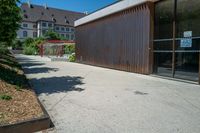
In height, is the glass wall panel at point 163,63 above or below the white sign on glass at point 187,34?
below

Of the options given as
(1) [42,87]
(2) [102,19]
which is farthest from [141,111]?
(2) [102,19]

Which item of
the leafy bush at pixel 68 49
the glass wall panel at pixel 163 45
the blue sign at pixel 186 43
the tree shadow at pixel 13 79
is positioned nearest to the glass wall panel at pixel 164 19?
the glass wall panel at pixel 163 45

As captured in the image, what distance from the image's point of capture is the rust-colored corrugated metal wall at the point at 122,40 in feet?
47.4

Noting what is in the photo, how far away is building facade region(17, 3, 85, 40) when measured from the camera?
84.8 metres

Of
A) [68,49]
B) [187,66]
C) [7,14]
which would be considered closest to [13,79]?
[7,14]

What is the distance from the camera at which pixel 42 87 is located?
10109mm

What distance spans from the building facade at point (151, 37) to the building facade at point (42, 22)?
68.0 meters

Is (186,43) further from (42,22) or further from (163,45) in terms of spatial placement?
(42,22)

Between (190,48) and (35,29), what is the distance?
80513mm

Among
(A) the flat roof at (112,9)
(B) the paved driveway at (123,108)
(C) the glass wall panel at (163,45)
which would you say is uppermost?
(A) the flat roof at (112,9)

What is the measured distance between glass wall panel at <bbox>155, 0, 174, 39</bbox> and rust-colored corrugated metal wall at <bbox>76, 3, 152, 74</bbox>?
477 millimetres

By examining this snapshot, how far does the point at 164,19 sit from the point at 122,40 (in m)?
4.24

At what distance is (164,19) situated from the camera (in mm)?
13219

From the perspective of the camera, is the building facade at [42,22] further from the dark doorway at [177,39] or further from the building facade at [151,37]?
the dark doorway at [177,39]
